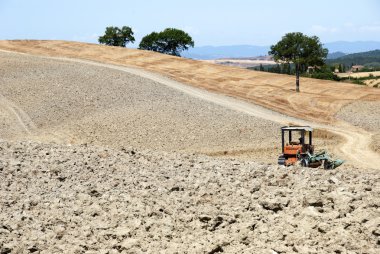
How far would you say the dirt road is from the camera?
30.5 m

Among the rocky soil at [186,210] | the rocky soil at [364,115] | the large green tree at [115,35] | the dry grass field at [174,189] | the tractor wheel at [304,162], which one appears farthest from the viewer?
the large green tree at [115,35]

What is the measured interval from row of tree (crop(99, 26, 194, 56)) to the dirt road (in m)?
43.4

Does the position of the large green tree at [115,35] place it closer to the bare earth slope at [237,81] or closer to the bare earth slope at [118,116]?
the bare earth slope at [237,81]

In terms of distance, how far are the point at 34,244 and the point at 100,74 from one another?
129 ft

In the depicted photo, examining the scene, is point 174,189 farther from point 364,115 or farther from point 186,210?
point 364,115

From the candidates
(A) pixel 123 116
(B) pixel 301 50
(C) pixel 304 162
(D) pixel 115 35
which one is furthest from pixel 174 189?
(D) pixel 115 35

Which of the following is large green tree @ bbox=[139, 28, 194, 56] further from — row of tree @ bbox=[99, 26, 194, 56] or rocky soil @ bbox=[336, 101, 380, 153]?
rocky soil @ bbox=[336, 101, 380, 153]

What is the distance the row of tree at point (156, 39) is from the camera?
99.8 metres

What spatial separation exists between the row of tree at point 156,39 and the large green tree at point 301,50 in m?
49.2

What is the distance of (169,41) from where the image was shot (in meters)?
103

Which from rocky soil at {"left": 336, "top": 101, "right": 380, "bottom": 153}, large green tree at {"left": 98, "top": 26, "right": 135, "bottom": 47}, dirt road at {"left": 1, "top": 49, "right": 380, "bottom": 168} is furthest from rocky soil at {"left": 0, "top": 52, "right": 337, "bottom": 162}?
large green tree at {"left": 98, "top": 26, "right": 135, "bottom": 47}

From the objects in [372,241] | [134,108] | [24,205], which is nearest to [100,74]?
[134,108]

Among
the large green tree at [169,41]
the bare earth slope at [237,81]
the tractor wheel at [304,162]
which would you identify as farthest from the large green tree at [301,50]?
the large green tree at [169,41]

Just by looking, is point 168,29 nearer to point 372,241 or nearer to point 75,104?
point 75,104
